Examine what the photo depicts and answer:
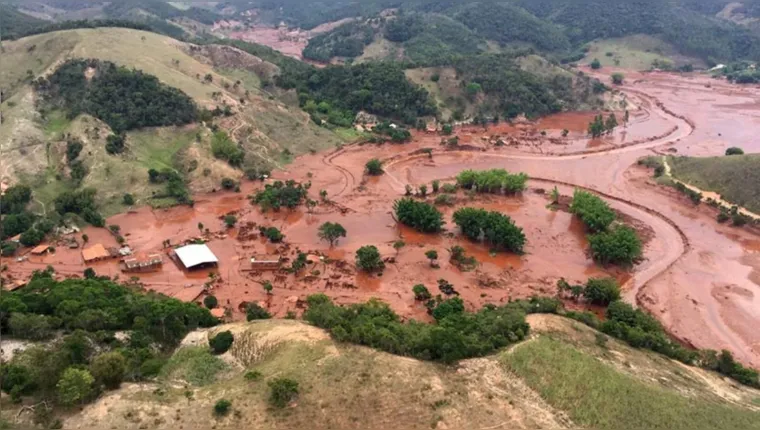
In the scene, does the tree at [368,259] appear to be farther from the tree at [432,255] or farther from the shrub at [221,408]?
the shrub at [221,408]

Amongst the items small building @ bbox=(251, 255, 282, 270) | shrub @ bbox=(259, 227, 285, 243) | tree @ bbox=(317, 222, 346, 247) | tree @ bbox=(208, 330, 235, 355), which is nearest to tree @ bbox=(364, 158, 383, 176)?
tree @ bbox=(317, 222, 346, 247)

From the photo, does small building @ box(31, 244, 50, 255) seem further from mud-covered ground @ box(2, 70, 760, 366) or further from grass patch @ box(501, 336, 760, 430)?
grass patch @ box(501, 336, 760, 430)

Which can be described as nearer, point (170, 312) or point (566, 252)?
point (170, 312)

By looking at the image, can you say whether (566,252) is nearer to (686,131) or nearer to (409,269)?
(409,269)

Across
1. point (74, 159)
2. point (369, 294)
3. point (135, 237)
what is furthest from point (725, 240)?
point (74, 159)

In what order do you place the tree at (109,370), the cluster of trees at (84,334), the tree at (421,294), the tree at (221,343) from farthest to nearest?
the tree at (421,294), the tree at (221,343), the tree at (109,370), the cluster of trees at (84,334)

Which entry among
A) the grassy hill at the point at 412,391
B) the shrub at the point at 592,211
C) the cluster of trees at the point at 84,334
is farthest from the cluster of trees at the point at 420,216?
the cluster of trees at the point at 84,334
